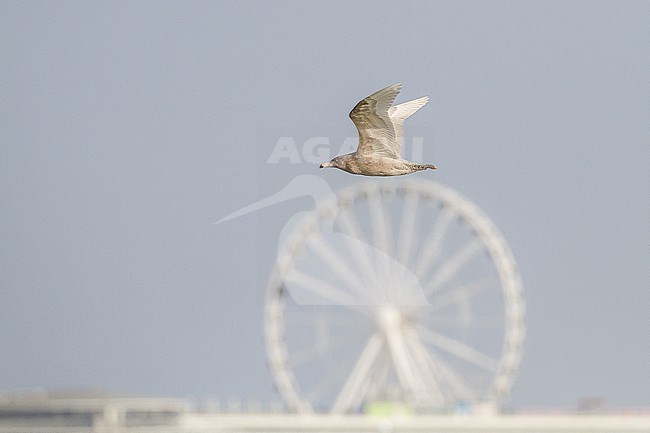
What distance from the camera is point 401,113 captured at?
102 ft

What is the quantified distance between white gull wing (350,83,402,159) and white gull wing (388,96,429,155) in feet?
0.47

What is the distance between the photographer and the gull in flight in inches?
1151

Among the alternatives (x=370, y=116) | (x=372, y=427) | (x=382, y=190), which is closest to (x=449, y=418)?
(x=372, y=427)

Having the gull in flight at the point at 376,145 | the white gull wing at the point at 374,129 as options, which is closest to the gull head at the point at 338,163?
the gull in flight at the point at 376,145

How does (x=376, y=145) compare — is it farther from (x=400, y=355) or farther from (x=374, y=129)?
(x=400, y=355)

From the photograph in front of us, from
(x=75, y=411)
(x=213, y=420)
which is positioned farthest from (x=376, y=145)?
(x=213, y=420)

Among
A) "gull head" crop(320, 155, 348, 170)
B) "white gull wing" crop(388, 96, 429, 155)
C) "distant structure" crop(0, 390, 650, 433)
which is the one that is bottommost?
"gull head" crop(320, 155, 348, 170)

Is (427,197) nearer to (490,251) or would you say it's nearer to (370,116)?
(490,251)

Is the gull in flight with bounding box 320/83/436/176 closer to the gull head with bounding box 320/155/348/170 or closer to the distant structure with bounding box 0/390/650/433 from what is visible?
the gull head with bounding box 320/155/348/170

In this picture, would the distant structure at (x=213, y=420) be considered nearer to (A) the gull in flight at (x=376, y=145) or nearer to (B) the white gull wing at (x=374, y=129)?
(A) the gull in flight at (x=376, y=145)

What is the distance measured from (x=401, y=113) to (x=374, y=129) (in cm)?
144

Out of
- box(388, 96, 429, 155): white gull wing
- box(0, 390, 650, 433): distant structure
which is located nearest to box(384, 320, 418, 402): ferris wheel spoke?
box(0, 390, 650, 433): distant structure

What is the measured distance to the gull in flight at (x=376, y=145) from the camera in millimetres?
29234

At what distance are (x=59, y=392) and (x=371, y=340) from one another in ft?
48.0
